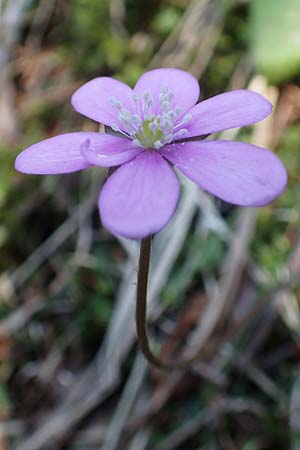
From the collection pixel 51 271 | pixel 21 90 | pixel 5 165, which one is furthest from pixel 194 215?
pixel 21 90

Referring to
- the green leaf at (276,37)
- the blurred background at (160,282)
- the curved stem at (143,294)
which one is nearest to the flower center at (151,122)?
the curved stem at (143,294)

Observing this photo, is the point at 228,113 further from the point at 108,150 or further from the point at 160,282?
the point at 160,282

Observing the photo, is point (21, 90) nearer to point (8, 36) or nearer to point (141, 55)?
point (8, 36)

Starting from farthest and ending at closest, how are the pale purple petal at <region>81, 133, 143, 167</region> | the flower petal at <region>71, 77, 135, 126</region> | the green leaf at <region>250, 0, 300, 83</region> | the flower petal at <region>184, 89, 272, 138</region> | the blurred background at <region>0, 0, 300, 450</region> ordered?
1. the green leaf at <region>250, 0, 300, 83</region>
2. the blurred background at <region>0, 0, 300, 450</region>
3. the flower petal at <region>71, 77, 135, 126</region>
4. the flower petal at <region>184, 89, 272, 138</region>
5. the pale purple petal at <region>81, 133, 143, 167</region>

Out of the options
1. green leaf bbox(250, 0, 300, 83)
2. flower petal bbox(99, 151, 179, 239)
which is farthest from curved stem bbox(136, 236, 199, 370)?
green leaf bbox(250, 0, 300, 83)

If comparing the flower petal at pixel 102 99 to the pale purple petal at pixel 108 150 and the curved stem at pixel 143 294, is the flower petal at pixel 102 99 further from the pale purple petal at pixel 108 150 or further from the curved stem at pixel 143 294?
the curved stem at pixel 143 294

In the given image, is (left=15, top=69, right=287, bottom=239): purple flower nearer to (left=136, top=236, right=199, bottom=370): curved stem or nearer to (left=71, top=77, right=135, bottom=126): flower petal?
(left=71, top=77, right=135, bottom=126): flower petal
